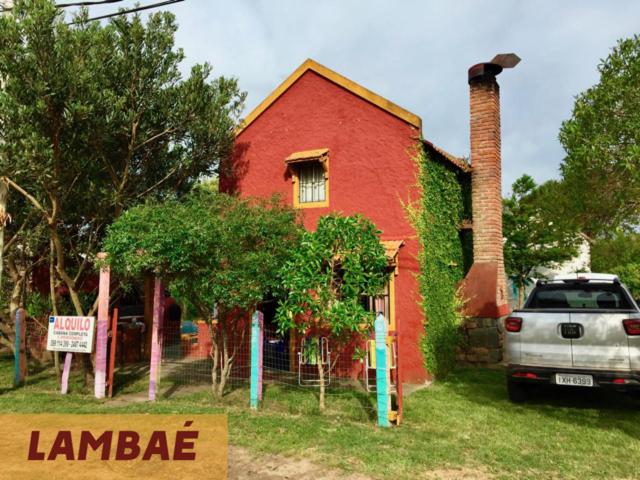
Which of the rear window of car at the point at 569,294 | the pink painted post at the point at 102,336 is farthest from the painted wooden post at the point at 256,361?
the rear window of car at the point at 569,294

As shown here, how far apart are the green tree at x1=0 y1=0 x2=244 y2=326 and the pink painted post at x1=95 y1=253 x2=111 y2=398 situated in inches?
34.4

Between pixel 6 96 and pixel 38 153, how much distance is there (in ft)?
3.56

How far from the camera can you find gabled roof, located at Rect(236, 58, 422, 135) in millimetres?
10117

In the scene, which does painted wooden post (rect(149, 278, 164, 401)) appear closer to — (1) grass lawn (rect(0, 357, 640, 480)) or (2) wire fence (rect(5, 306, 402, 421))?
(2) wire fence (rect(5, 306, 402, 421))

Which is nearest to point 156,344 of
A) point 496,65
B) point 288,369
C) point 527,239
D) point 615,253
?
point 288,369

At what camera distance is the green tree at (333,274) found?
694cm

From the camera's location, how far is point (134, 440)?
579 cm

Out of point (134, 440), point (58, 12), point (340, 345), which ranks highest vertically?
point (58, 12)

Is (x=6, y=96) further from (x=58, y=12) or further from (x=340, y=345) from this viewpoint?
(x=340, y=345)

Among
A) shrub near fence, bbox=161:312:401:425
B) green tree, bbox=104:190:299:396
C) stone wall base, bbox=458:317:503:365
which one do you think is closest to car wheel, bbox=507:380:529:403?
shrub near fence, bbox=161:312:401:425

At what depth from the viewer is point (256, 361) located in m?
7.66

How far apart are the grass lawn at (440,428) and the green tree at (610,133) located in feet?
12.0

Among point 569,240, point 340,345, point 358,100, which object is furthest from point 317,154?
point 569,240

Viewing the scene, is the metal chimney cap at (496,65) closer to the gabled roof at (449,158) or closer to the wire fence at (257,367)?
the gabled roof at (449,158)
